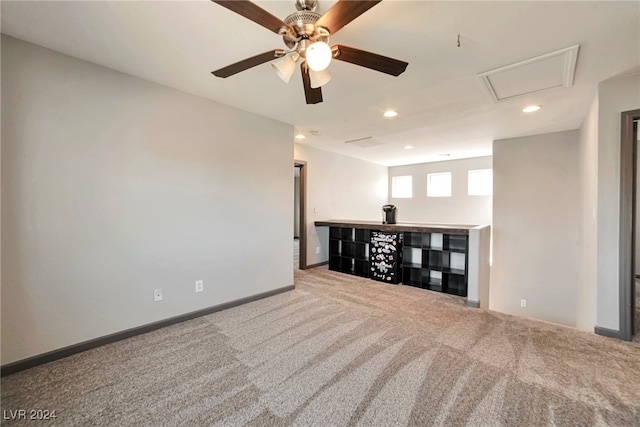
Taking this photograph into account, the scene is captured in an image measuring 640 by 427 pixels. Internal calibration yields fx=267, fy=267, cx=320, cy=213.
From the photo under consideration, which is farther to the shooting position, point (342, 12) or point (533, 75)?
point (533, 75)

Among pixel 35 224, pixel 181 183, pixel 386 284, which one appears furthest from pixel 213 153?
pixel 386 284

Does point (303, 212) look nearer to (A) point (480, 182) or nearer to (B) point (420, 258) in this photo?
(B) point (420, 258)

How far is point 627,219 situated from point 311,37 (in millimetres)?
3040

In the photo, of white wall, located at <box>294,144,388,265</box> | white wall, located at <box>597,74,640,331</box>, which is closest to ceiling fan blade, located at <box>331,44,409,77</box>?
white wall, located at <box>597,74,640,331</box>

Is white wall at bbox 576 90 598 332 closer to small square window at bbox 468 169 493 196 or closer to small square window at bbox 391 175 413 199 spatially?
small square window at bbox 468 169 493 196

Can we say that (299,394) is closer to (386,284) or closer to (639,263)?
(386,284)

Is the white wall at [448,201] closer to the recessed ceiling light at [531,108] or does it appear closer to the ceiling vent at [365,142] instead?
the ceiling vent at [365,142]

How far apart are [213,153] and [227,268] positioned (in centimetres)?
133

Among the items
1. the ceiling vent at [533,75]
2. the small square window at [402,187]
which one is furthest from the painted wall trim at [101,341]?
the small square window at [402,187]

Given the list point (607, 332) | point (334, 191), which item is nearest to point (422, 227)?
point (607, 332)

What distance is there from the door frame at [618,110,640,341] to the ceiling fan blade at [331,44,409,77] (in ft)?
7.46

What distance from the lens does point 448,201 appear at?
6.41 m

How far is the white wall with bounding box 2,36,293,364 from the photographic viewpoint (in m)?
1.96

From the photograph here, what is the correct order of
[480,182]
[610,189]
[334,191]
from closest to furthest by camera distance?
[610,189]
[334,191]
[480,182]
